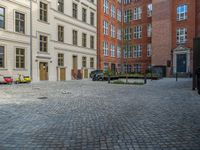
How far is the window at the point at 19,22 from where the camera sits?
850 inches

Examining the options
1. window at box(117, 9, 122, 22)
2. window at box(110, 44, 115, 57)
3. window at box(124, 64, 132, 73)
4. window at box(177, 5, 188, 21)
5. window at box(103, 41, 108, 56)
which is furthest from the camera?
window at box(117, 9, 122, 22)

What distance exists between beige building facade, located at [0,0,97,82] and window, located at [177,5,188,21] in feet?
48.6

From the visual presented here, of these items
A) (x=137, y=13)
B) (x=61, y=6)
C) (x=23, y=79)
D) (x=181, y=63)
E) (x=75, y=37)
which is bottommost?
(x=23, y=79)

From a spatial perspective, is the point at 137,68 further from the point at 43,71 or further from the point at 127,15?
the point at 43,71

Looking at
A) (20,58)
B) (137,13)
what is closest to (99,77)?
(20,58)

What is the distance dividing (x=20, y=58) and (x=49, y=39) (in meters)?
5.10

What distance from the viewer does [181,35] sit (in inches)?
1321

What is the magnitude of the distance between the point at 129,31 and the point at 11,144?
42.2m

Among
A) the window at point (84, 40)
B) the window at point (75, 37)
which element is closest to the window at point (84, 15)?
the window at point (84, 40)

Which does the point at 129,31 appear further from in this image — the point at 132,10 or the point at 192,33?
the point at 192,33

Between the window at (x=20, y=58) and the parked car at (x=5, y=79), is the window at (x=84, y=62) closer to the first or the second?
the window at (x=20, y=58)

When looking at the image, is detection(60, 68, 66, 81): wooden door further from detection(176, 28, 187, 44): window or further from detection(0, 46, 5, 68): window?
detection(176, 28, 187, 44): window

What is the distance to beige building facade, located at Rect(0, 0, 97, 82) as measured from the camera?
2070cm

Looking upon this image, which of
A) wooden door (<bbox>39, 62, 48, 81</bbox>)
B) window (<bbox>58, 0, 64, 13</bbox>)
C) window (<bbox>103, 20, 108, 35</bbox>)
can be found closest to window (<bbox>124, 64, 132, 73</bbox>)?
window (<bbox>103, 20, 108, 35</bbox>)
